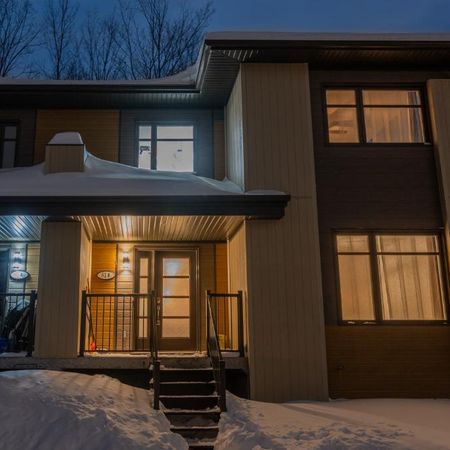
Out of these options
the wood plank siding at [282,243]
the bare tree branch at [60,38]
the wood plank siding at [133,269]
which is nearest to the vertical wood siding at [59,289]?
the wood plank siding at [133,269]

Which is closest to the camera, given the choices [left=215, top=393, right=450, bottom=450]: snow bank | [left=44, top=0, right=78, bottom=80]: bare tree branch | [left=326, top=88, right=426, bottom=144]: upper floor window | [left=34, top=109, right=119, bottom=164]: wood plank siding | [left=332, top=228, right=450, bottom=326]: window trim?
[left=215, top=393, right=450, bottom=450]: snow bank

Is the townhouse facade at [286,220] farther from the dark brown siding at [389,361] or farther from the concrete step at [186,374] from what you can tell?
the concrete step at [186,374]

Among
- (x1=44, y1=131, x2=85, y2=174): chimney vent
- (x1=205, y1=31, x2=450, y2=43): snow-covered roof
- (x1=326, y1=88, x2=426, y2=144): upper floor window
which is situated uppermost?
(x1=205, y1=31, x2=450, y2=43): snow-covered roof

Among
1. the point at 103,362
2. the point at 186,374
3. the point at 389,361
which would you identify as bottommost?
the point at 186,374

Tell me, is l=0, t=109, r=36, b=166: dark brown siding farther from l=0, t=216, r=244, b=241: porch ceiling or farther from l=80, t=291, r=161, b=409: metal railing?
l=80, t=291, r=161, b=409: metal railing

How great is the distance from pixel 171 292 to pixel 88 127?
3892 mm

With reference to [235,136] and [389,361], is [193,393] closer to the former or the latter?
[389,361]

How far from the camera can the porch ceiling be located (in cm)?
905

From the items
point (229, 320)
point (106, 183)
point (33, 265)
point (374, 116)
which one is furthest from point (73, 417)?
point (374, 116)

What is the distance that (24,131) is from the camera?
1127cm

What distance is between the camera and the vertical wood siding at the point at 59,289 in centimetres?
850

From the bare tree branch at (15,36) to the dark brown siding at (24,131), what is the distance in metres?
12.0

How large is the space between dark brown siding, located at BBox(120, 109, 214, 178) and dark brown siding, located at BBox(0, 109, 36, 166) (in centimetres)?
185

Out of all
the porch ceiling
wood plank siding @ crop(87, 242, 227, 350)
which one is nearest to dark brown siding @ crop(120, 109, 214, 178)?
the porch ceiling
